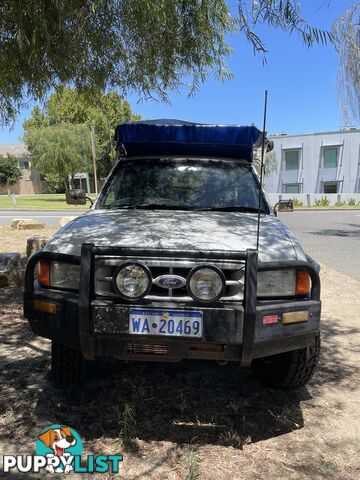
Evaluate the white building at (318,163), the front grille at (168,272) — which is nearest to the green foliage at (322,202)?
the white building at (318,163)

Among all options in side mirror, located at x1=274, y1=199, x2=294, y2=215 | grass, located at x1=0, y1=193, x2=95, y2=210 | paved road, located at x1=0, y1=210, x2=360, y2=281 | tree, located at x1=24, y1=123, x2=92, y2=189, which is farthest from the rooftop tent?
tree, located at x1=24, y1=123, x2=92, y2=189

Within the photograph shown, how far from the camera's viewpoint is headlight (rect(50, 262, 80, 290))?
2.82 m

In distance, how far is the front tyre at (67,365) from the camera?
10.9ft

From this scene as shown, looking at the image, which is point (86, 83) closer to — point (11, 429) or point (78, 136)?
point (11, 429)

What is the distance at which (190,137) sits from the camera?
14.3 ft

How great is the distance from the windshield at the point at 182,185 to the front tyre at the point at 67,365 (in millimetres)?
1361

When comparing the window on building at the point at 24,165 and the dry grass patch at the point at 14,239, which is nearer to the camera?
the dry grass patch at the point at 14,239

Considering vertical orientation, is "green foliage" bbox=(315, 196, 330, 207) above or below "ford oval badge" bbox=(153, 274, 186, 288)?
below

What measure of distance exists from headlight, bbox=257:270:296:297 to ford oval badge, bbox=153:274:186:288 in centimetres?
49

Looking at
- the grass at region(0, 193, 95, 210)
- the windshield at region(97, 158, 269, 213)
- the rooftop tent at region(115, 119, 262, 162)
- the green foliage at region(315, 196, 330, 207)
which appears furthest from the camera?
the green foliage at region(315, 196, 330, 207)

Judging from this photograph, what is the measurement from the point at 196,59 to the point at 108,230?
308 cm

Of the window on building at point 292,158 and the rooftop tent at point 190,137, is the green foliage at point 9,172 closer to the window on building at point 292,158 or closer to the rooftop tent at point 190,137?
the window on building at point 292,158

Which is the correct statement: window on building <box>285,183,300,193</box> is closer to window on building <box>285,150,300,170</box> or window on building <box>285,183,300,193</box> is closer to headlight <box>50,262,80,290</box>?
window on building <box>285,150,300,170</box>

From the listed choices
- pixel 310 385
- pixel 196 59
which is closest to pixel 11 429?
pixel 310 385
